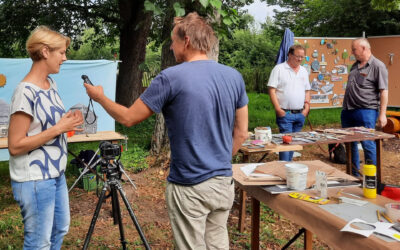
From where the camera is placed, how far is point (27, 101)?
74.9 inches

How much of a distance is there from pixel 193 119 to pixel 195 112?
36 mm

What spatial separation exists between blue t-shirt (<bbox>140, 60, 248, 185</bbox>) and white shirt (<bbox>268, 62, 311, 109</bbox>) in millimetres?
2883

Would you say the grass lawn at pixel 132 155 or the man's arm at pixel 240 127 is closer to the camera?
the man's arm at pixel 240 127

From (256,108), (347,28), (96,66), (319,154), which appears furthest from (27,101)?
(347,28)

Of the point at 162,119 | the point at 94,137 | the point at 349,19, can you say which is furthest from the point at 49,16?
the point at 349,19

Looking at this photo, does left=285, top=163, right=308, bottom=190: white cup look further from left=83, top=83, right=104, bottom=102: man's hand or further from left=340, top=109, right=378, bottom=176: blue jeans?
left=340, top=109, right=378, bottom=176: blue jeans

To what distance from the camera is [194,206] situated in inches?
71.8

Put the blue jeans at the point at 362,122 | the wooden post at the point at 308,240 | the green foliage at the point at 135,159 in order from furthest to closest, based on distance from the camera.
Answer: the green foliage at the point at 135,159, the blue jeans at the point at 362,122, the wooden post at the point at 308,240

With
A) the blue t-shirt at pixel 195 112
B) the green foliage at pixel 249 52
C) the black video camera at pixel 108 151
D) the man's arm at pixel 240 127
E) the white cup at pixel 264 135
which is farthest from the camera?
the green foliage at pixel 249 52

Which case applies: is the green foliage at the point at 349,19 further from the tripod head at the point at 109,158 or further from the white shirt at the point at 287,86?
the tripod head at the point at 109,158

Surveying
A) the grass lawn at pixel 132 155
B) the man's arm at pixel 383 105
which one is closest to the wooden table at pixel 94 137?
the grass lawn at pixel 132 155

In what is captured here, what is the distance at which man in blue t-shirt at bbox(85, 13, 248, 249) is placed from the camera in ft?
5.78

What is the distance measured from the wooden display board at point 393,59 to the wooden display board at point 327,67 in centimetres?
168

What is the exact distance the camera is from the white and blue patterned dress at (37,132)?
192 cm
